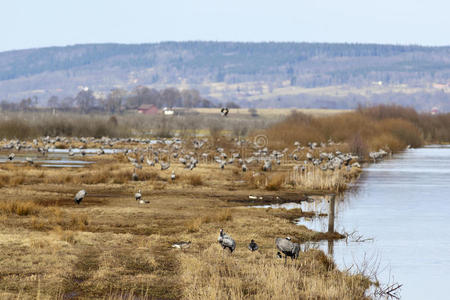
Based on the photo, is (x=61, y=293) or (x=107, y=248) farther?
(x=107, y=248)

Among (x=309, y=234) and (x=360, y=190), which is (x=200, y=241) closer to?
(x=309, y=234)

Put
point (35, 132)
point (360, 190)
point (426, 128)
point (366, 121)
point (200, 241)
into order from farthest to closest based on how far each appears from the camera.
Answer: point (426, 128) → point (35, 132) → point (366, 121) → point (360, 190) → point (200, 241)

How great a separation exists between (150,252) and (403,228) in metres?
11.8

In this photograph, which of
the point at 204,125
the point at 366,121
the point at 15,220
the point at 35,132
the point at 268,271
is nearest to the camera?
the point at 268,271

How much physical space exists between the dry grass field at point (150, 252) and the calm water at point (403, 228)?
5.38 ft

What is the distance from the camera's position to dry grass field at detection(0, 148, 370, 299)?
14367 millimetres

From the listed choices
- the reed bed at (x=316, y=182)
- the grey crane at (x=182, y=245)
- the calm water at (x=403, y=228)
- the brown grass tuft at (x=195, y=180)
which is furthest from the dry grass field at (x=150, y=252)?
the reed bed at (x=316, y=182)

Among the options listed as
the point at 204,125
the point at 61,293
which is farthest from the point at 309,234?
the point at 204,125

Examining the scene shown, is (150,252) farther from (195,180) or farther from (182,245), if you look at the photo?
(195,180)

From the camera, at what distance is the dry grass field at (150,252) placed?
14.4 meters

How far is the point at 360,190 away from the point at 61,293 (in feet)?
92.0

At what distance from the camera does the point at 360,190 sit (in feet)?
133

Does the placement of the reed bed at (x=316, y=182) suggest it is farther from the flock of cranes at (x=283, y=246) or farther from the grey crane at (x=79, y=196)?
the flock of cranes at (x=283, y=246)

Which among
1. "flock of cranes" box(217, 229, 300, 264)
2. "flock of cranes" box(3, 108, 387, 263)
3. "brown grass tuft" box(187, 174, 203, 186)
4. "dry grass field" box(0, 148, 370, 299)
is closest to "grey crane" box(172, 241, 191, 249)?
"flock of cranes" box(3, 108, 387, 263)
